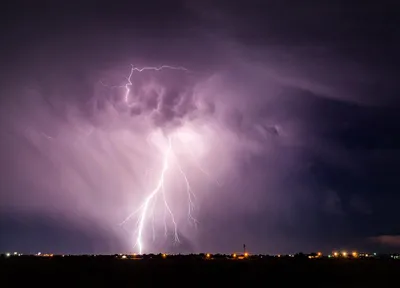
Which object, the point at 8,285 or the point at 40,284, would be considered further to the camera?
the point at 40,284

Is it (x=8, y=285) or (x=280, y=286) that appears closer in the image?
(x=8, y=285)

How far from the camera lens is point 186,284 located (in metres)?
47.8

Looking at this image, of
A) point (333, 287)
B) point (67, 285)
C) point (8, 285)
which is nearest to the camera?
point (8, 285)

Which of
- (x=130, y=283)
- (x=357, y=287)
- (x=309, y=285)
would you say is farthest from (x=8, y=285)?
(x=357, y=287)

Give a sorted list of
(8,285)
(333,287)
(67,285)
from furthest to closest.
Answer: (333,287) → (67,285) → (8,285)

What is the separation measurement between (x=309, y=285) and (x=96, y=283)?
20876 millimetres

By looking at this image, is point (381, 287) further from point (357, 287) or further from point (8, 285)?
point (8, 285)

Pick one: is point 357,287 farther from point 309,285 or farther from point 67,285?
point 67,285

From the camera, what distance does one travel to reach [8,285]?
4122 centimetres

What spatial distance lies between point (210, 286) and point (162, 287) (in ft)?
15.4

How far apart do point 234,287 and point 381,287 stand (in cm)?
1396

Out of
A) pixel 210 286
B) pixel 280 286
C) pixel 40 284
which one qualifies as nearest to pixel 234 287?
pixel 210 286

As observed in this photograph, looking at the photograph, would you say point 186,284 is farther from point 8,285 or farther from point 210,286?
point 8,285

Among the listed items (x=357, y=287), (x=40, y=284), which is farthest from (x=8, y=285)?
(x=357, y=287)
